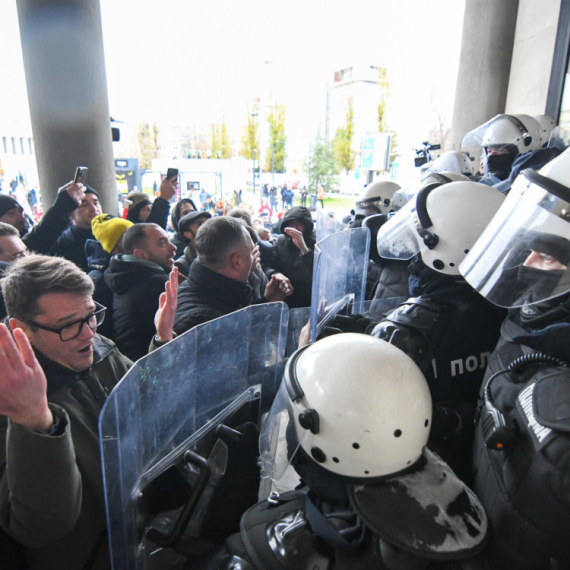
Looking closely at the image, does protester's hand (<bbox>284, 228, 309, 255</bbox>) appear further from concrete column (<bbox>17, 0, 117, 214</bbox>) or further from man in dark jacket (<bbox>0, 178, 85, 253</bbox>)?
concrete column (<bbox>17, 0, 117, 214</bbox>)

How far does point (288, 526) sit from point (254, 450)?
237 mm

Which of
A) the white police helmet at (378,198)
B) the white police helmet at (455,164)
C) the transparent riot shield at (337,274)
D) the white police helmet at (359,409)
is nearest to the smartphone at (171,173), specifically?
the white police helmet at (378,198)

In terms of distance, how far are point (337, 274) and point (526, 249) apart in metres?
0.86

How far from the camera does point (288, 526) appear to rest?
1004 millimetres

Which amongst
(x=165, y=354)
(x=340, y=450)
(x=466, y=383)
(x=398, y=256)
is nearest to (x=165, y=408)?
(x=165, y=354)

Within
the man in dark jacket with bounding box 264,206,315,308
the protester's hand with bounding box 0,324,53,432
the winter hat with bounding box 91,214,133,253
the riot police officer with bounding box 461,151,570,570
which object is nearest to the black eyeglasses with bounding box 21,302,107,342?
the protester's hand with bounding box 0,324,53,432

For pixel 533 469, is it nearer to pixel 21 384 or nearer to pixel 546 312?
pixel 546 312

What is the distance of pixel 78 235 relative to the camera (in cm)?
348

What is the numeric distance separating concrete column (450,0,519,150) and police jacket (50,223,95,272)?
6.95m

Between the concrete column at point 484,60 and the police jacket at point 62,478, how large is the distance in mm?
7865

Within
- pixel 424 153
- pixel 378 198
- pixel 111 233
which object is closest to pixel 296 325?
pixel 111 233

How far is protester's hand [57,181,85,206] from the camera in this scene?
3445 mm

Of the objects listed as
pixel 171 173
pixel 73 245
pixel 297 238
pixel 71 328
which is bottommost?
pixel 73 245

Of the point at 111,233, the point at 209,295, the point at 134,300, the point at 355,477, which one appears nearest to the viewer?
the point at 355,477
